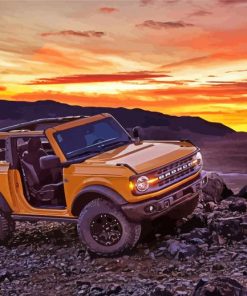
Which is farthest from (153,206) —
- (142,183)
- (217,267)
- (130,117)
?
(130,117)

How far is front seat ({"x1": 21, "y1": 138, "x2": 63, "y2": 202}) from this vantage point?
39.4 feet

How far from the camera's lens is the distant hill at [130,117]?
110 m

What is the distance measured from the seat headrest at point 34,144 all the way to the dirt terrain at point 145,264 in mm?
1902

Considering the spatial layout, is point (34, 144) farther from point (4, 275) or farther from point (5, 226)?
point (4, 275)

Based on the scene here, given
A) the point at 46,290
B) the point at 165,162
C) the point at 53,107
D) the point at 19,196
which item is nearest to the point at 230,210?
the point at 165,162

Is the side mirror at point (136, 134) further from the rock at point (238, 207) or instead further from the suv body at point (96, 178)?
the rock at point (238, 207)

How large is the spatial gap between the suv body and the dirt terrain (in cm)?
47

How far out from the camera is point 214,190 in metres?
16.1

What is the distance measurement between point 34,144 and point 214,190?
224 inches

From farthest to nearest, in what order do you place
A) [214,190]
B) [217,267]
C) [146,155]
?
[214,190]
[146,155]
[217,267]

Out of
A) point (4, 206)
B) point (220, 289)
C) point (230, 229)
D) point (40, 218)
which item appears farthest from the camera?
point (4, 206)

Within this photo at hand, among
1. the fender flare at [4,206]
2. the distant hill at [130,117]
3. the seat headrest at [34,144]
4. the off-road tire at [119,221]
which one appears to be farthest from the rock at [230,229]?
the distant hill at [130,117]

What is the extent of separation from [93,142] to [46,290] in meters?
3.16

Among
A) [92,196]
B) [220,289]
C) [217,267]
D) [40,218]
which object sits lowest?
[217,267]
